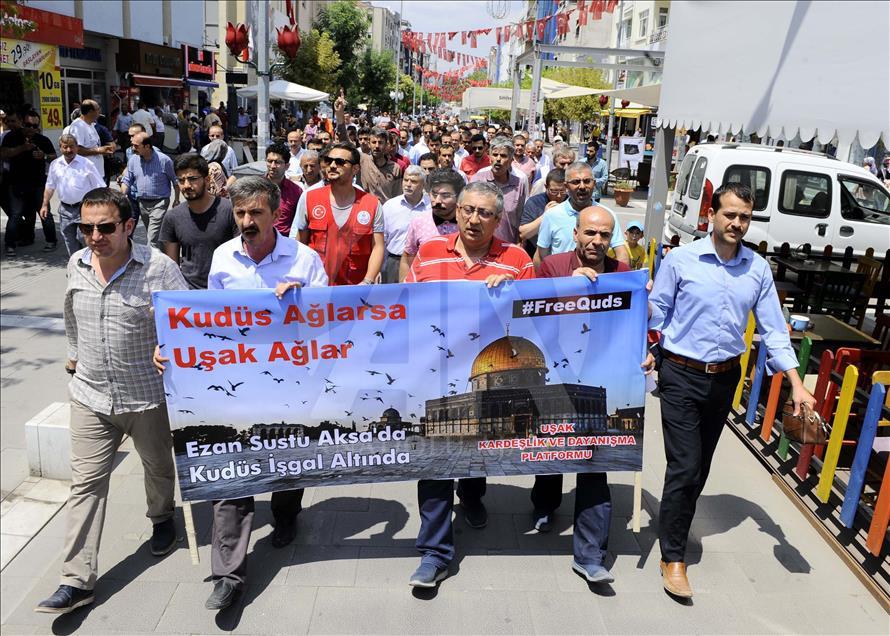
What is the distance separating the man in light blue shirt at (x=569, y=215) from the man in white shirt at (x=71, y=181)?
5.76 m

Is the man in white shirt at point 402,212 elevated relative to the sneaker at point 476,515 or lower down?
elevated

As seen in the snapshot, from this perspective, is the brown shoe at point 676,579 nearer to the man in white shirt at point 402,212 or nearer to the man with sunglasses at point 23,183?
the man in white shirt at point 402,212

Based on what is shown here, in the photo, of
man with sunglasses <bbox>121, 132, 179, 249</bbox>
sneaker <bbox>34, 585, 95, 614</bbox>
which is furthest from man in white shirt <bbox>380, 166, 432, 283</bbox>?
sneaker <bbox>34, 585, 95, 614</bbox>

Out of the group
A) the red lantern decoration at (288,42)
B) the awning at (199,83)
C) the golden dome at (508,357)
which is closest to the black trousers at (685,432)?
the golden dome at (508,357)

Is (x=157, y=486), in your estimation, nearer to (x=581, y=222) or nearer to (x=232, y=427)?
(x=232, y=427)

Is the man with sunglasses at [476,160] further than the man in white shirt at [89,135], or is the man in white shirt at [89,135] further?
the man with sunglasses at [476,160]

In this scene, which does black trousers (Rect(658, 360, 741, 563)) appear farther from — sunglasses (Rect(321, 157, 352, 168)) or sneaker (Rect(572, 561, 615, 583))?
sunglasses (Rect(321, 157, 352, 168))

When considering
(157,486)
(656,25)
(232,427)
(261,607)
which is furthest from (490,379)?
(656,25)

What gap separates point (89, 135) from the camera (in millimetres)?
11352

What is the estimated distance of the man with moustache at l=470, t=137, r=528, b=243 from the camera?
7.41 m

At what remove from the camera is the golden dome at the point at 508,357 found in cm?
385

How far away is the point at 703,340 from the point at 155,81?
90.6 feet

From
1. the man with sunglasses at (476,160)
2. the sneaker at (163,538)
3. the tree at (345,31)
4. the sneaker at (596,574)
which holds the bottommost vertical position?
the sneaker at (163,538)

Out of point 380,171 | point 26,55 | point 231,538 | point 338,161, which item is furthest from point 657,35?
point 231,538
